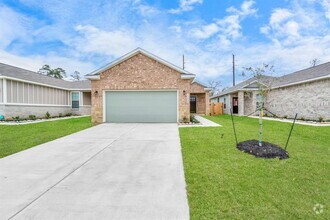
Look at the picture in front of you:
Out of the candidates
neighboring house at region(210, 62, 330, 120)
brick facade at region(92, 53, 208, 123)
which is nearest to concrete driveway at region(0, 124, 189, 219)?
brick facade at region(92, 53, 208, 123)

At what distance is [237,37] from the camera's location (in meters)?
18.0

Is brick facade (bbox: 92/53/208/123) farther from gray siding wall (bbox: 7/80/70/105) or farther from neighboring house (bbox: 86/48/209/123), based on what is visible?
Answer: gray siding wall (bbox: 7/80/70/105)

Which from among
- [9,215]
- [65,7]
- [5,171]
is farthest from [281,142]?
[65,7]

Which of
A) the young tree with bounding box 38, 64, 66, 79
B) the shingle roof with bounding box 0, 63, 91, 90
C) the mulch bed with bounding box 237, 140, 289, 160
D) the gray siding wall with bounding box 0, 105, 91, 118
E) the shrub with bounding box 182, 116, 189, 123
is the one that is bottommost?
the mulch bed with bounding box 237, 140, 289, 160

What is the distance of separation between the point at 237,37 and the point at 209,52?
4.10 metres

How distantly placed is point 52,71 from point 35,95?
1434 inches

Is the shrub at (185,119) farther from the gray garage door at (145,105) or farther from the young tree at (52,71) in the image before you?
the young tree at (52,71)

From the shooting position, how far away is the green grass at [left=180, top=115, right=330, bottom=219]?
2824 mm

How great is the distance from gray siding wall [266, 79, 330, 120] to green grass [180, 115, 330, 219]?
397 inches

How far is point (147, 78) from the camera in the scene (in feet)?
44.3

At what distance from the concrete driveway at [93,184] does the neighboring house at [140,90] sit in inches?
293

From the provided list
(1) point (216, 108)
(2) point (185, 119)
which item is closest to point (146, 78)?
(2) point (185, 119)

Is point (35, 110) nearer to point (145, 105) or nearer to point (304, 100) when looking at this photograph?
point (145, 105)

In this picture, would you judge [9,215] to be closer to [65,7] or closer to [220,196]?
[220,196]
